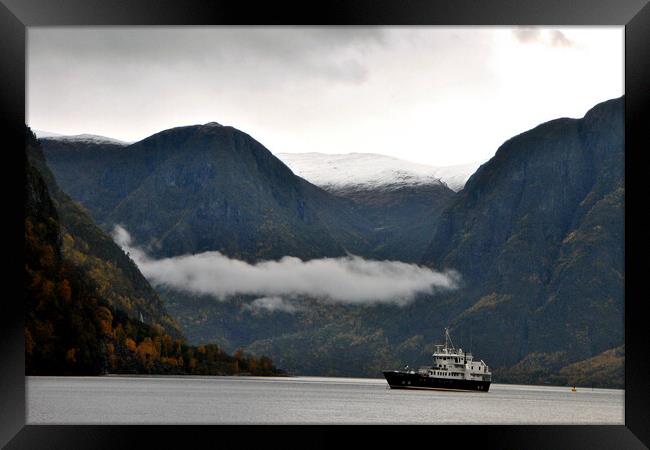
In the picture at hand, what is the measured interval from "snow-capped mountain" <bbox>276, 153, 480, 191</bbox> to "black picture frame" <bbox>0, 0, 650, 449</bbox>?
127m

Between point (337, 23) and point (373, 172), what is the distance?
427 feet

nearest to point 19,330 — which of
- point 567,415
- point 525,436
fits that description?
point 525,436

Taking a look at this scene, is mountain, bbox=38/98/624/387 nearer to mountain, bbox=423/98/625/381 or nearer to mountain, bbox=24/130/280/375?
mountain, bbox=423/98/625/381

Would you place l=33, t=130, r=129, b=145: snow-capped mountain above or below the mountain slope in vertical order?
above

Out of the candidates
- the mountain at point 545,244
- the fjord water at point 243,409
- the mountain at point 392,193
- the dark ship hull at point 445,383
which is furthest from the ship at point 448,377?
the mountain at point 392,193

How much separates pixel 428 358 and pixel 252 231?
34.3 meters

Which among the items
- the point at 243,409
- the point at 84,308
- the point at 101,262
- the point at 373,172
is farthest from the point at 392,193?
the point at 243,409

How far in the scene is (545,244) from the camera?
124 metres

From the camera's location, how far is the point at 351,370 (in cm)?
11256

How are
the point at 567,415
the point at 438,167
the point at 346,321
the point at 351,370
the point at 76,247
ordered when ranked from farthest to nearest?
the point at 438,167 → the point at 346,321 → the point at 351,370 → the point at 76,247 → the point at 567,415

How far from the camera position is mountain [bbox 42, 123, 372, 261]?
136250 mm

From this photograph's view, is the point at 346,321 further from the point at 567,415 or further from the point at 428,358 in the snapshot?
the point at 567,415

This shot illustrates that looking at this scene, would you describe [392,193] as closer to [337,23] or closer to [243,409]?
[243,409]

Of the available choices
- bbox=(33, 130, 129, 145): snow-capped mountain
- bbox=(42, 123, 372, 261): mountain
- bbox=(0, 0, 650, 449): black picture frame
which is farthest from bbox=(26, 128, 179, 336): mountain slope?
bbox=(0, 0, 650, 449): black picture frame
